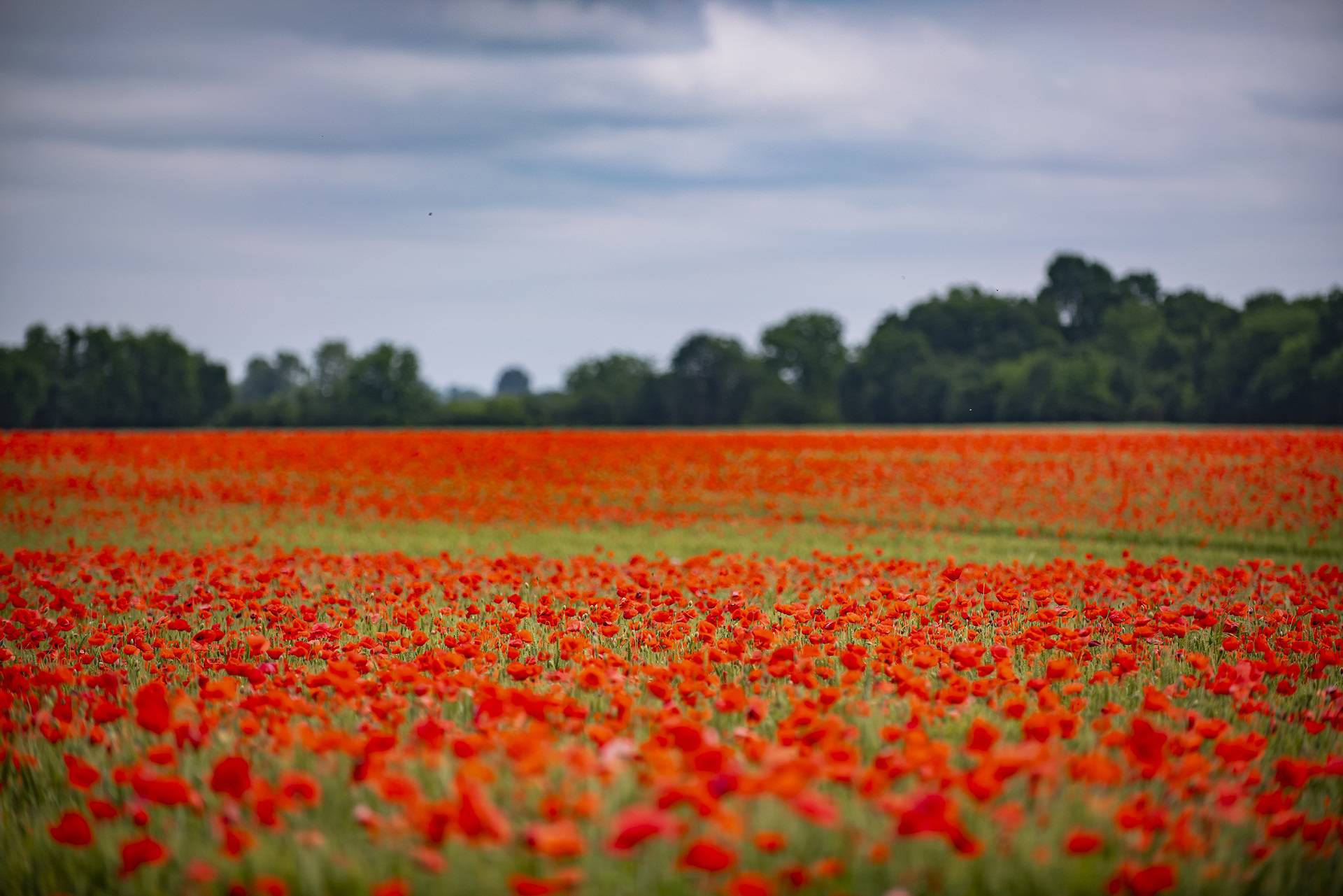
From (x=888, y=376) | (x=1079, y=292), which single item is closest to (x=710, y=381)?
(x=888, y=376)

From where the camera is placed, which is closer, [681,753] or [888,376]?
[681,753]

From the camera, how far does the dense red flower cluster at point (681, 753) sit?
10.5ft

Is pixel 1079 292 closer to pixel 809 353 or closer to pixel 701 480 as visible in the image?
pixel 809 353

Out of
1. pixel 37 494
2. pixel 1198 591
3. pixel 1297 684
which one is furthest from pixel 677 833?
pixel 37 494

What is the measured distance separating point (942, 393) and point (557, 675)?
67.9 m

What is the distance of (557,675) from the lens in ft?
19.2

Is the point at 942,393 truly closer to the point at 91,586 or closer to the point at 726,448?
the point at 726,448

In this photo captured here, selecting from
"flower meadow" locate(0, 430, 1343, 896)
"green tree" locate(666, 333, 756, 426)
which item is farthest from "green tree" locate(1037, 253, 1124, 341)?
"flower meadow" locate(0, 430, 1343, 896)

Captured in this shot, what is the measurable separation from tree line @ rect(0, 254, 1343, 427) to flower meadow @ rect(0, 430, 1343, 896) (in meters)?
44.0

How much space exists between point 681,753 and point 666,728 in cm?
20

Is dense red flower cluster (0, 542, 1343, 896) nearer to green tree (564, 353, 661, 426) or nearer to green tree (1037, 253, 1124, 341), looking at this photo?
green tree (564, 353, 661, 426)

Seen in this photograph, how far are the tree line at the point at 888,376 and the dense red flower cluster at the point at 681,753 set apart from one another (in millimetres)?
46520

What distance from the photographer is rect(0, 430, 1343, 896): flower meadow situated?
3225 millimetres

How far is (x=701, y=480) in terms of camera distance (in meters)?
25.4
